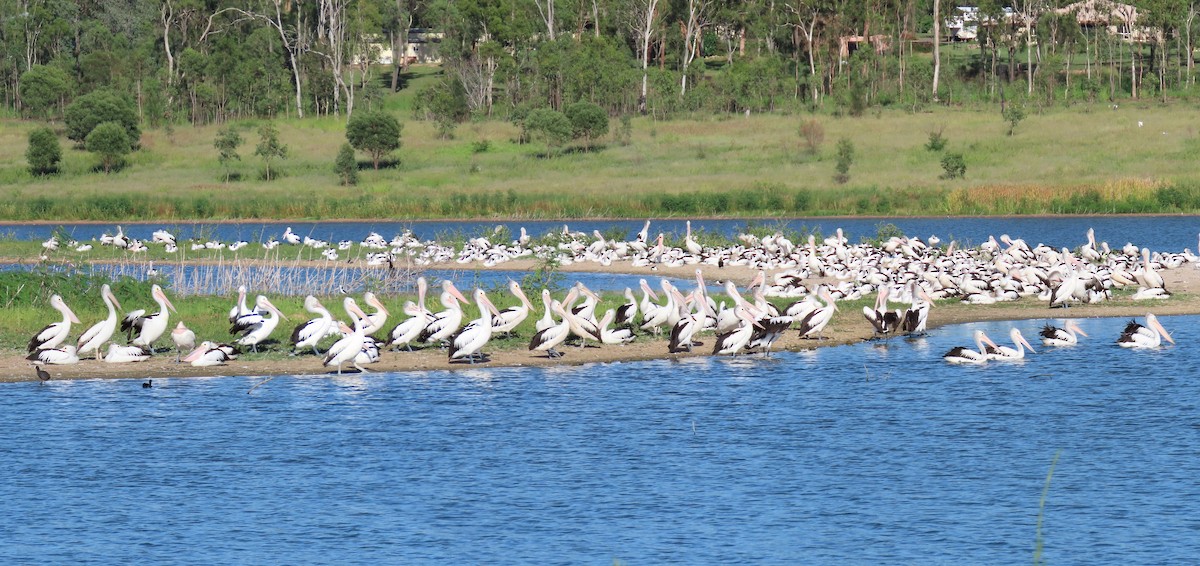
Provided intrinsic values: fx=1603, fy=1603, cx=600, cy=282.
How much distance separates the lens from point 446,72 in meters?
98.0

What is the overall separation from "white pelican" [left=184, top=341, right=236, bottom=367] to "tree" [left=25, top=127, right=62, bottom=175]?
58398 millimetres

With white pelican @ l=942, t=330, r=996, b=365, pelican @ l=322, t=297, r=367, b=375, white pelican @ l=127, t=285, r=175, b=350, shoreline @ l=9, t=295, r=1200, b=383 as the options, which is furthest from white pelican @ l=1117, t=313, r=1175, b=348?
white pelican @ l=127, t=285, r=175, b=350

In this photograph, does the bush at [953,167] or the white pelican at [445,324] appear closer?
the white pelican at [445,324]

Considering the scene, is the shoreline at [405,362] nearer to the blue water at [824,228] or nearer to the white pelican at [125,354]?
the white pelican at [125,354]

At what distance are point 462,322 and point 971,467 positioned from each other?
10915 millimetres

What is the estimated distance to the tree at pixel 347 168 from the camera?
72812 millimetres

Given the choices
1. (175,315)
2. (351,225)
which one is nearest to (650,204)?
(351,225)

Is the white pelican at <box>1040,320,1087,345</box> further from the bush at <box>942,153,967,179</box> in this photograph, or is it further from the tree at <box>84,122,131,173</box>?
the tree at <box>84,122,131,173</box>

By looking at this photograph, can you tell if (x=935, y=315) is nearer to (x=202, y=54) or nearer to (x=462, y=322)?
(x=462, y=322)

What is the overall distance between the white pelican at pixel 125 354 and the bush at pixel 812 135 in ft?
184

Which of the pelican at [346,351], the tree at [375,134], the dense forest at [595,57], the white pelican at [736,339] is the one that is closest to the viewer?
the pelican at [346,351]

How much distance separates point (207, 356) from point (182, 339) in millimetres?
1119

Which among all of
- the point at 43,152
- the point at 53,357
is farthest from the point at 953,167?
the point at 53,357

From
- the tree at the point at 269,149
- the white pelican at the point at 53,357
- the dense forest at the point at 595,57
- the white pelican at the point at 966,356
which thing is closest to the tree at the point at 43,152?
the tree at the point at 269,149
